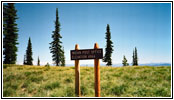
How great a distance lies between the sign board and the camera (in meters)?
7.57

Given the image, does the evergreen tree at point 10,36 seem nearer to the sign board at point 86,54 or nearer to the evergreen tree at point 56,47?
the evergreen tree at point 56,47

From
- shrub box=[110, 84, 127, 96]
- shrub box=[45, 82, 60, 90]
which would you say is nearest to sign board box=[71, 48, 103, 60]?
shrub box=[110, 84, 127, 96]

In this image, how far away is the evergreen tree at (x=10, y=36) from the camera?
31.1 metres

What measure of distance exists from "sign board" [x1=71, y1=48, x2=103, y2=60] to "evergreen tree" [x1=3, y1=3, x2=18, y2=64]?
26717 millimetres

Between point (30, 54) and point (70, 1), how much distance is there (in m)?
52.9

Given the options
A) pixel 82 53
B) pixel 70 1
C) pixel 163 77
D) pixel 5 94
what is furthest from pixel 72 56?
pixel 163 77

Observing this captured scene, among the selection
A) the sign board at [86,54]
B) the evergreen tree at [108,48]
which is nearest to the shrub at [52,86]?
the sign board at [86,54]

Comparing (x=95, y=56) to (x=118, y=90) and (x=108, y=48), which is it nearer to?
(x=118, y=90)

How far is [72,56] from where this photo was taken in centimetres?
812

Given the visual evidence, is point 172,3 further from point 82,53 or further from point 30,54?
point 30,54

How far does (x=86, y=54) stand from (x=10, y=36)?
98.1 feet

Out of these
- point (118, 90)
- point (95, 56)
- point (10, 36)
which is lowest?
point (118, 90)

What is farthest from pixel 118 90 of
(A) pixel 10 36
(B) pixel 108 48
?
(B) pixel 108 48

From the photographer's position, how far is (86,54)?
25.5ft
